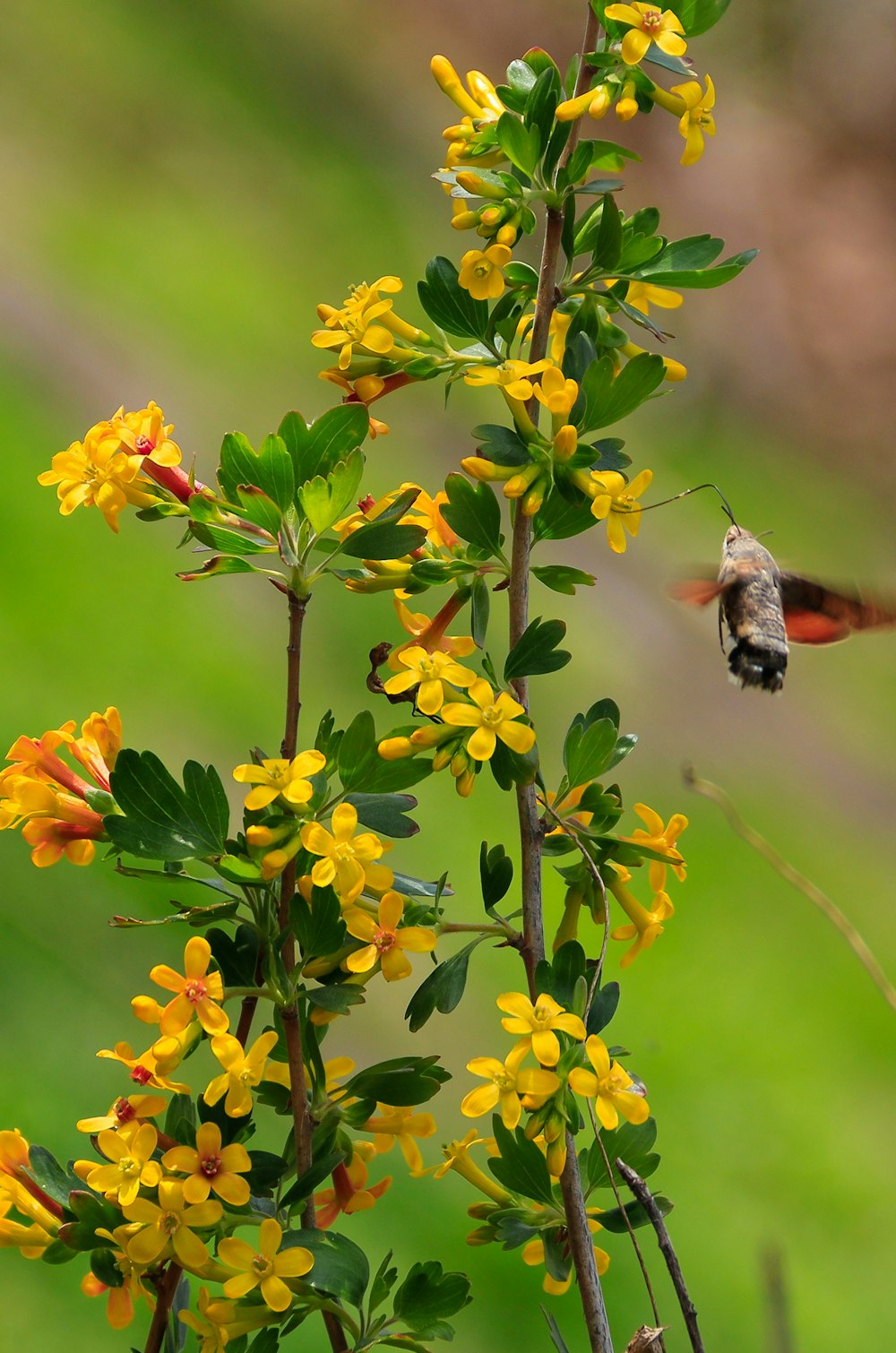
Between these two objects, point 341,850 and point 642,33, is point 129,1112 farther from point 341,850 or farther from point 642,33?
point 642,33

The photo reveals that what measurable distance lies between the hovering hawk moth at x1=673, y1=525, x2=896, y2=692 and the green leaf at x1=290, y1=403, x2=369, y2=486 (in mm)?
282

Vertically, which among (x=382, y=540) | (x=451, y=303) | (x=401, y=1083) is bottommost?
(x=401, y=1083)

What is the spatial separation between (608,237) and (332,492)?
0.16 m

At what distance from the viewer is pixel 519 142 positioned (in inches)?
21.5

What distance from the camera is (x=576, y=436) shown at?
54 cm

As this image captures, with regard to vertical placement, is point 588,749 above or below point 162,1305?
above

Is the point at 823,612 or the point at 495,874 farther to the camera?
the point at 823,612

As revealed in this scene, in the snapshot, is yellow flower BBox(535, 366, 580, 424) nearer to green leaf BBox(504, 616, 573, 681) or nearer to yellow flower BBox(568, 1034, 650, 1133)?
green leaf BBox(504, 616, 573, 681)

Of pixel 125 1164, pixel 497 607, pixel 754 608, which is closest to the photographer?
pixel 125 1164

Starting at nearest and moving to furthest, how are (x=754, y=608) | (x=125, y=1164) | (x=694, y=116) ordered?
(x=125, y=1164) → (x=694, y=116) → (x=754, y=608)

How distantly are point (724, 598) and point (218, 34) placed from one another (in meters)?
2.87

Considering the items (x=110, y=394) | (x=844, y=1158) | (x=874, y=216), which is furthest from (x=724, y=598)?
(x=874, y=216)

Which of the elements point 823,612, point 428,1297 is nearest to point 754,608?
point 823,612

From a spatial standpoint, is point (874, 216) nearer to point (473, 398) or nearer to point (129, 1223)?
point (473, 398)
